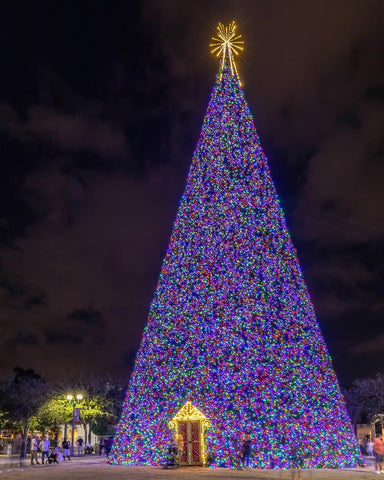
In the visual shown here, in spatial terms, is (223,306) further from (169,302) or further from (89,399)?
(89,399)

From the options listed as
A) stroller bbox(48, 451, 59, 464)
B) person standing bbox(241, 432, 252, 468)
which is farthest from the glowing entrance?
stroller bbox(48, 451, 59, 464)

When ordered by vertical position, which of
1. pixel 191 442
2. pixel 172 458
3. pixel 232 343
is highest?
pixel 232 343

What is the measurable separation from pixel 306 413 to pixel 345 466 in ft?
7.75

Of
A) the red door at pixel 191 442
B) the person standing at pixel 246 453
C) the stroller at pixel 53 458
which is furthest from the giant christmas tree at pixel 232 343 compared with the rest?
the stroller at pixel 53 458

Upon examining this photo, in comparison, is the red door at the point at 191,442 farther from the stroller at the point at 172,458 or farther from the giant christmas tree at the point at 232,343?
the stroller at the point at 172,458

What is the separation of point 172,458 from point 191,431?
3.59ft

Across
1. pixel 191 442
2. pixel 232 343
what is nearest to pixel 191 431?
pixel 191 442

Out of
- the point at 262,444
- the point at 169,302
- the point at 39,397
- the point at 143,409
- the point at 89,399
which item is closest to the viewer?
the point at 262,444

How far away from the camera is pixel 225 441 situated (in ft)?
63.5

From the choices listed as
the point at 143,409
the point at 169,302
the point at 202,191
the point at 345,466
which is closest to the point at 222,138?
the point at 202,191

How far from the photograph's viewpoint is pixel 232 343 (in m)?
20.4

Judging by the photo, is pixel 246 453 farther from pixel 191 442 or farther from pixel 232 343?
pixel 232 343

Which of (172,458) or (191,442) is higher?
(191,442)

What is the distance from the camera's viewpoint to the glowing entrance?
19703 millimetres
